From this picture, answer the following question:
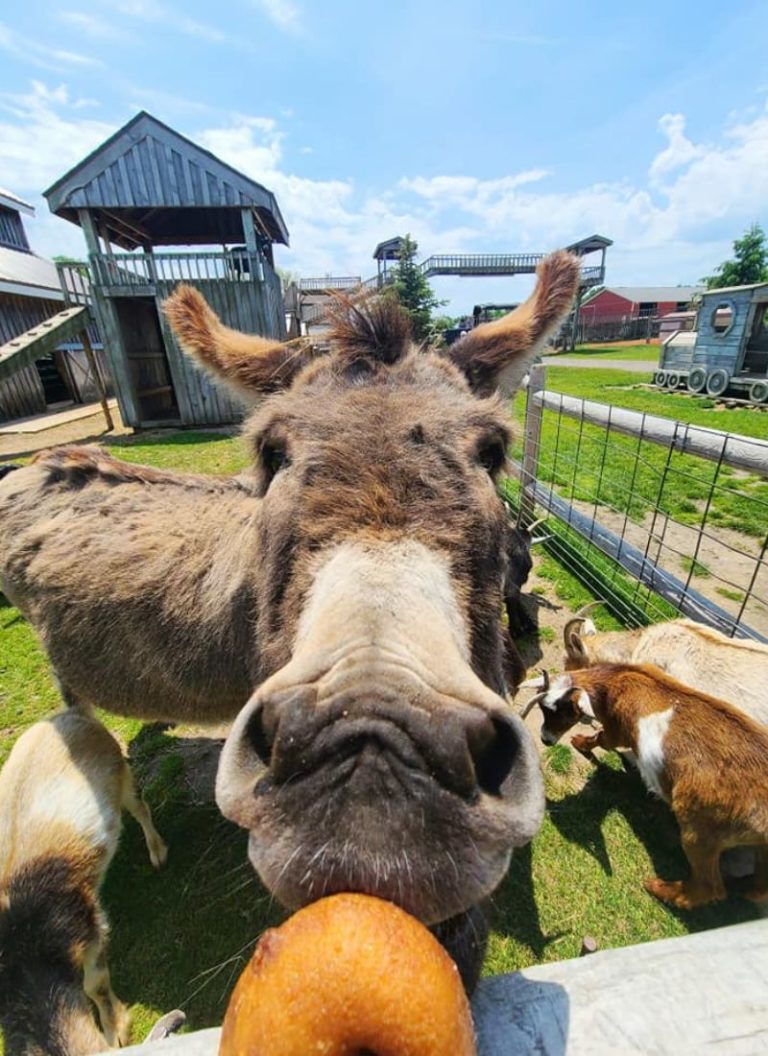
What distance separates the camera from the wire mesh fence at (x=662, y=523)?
4844 millimetres

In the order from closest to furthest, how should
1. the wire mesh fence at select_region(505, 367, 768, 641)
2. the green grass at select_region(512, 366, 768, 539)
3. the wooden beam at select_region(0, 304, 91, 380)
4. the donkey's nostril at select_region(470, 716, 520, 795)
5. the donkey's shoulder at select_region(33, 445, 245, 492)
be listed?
Answer: the donkey's nostril at select_region(470, 716, 520, 795), the donkey's shoulder at select_region(33, 445, 245, 492), the wire mesh fence at select_region(505, 367, 768, 641), the green grass at select_region(512, 366, 768, 539), the wooden beam at select_region(0, 304, 91, 380)

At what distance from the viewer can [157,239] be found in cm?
2188

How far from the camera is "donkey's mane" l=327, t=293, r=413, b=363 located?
268 centimetres

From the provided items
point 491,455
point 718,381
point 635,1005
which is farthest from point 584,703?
point 718,381

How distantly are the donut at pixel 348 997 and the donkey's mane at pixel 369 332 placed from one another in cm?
244

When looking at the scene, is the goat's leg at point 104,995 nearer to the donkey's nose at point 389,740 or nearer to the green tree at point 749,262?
the donkey's nose at point 389,740

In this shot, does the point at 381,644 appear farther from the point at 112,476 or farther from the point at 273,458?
the point at 112,476

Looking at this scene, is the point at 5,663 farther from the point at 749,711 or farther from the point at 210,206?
the point at 210,206

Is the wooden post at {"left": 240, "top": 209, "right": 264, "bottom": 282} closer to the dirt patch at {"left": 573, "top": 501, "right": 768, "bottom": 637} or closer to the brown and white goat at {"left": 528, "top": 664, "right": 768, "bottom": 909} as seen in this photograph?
the dirt patch at {"left": 573, "top": 501, "right": 768, "bottom": 637}

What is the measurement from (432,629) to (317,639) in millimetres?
364

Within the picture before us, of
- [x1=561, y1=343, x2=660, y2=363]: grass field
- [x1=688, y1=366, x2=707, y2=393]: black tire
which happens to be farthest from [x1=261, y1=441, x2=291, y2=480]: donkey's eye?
[x1=561, y1=343, x2=660, y2=363]: grass field

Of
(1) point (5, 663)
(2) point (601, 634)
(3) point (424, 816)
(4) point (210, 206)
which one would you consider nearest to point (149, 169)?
(4) point (210, 206)

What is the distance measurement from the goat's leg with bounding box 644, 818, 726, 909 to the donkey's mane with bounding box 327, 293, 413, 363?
11.9 ft

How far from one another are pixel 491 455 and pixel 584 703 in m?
2.52
